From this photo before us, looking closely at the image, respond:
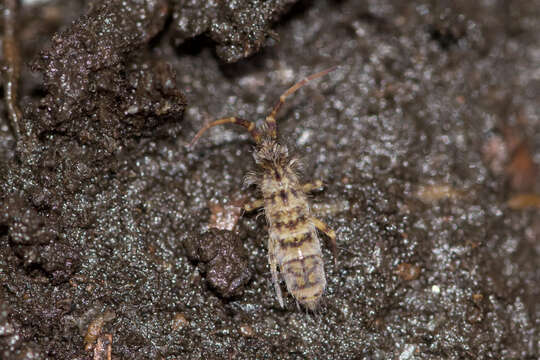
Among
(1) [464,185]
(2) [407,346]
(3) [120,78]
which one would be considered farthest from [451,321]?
(3) [120,78]

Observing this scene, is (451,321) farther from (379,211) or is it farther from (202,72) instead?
(202,72)

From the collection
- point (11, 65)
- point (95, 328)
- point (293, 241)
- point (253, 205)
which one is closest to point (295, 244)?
point (293, 241)

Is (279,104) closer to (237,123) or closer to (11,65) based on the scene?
(237,123)

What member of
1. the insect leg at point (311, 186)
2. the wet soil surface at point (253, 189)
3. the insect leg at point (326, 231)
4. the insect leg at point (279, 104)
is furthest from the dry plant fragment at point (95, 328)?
the insect leg at point (279, 104)

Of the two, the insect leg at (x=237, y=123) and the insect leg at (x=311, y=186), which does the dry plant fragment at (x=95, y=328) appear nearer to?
the insect leg at (x=237, y=123)

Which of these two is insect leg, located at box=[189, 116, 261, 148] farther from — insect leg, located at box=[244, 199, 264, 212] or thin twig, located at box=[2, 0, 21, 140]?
thin twig, located at box=[2, 0, 21, 140]

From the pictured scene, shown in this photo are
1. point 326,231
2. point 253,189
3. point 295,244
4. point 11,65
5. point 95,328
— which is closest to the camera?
point 95,328
